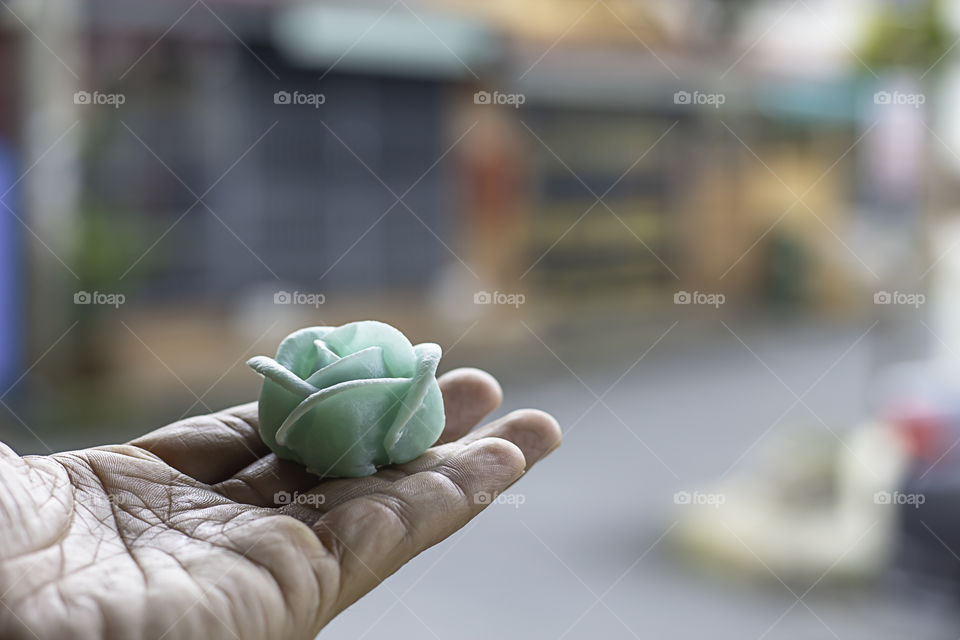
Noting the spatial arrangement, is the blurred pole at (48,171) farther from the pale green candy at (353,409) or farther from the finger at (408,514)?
the finger at (408,514)

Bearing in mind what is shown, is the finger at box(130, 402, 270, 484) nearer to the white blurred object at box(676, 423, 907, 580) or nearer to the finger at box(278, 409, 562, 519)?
the finger at box(278, 409, 562, 519)

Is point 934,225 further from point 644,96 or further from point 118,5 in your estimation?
point 644,96

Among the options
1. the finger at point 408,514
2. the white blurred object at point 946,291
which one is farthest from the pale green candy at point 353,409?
the white blurred object at point 946,291

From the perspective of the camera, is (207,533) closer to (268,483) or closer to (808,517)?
(268,483)

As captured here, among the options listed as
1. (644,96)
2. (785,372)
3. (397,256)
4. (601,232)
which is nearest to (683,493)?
(785,372)

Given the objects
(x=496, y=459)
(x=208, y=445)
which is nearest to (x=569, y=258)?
(x=208, y=445)
